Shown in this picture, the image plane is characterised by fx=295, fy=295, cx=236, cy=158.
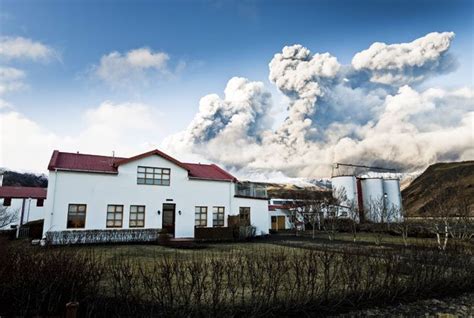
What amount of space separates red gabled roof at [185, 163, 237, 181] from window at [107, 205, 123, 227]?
5736 millimetres

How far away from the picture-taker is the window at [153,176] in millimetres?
21641

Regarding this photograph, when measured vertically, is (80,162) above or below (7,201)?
above

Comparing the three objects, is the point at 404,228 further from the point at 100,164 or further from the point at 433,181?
the point at 433,181

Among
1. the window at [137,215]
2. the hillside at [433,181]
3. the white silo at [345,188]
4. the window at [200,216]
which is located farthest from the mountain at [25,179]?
the hillside at [433,181]

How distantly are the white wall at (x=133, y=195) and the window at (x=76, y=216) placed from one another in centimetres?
26

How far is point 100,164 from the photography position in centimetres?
2138

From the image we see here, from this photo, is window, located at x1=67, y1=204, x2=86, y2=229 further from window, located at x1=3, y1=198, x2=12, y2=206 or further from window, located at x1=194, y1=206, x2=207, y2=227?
window, located at x1=3, y1=198, x2=12, y2=206

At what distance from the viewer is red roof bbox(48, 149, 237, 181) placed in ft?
64.1

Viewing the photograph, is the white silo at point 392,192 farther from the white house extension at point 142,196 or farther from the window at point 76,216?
the window at point 76,216

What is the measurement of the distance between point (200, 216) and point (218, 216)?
154 centimetres

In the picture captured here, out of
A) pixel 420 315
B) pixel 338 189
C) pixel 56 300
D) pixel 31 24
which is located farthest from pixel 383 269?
pixel 338 189

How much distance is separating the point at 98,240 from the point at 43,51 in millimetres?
11478

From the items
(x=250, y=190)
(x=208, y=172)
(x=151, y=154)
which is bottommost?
(x=250, y=190)

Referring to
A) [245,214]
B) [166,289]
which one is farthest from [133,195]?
[166,289]
